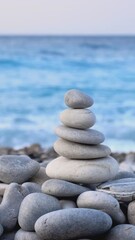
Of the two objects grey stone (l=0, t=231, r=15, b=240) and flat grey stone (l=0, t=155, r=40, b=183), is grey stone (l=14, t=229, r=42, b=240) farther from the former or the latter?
flat grey stone (l=0, t=155, r=40, b=183)

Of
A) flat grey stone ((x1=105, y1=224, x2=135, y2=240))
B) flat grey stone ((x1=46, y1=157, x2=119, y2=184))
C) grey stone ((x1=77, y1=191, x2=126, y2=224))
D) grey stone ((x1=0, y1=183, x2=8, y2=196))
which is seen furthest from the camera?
grey stone ((x1=0, y1=183, x2=8, y2=196))

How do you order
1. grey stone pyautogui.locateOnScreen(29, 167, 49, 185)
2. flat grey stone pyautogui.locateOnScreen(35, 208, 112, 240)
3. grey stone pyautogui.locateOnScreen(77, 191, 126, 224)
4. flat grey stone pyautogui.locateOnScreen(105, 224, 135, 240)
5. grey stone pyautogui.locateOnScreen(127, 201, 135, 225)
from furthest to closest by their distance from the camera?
grey stone pyautogui.locateOnScreen(29, 167, 49, 185) < grey stone pyautogui.locateOnScreen(127, 201, 135, 225) < grey stone pyautogui.locateOnScreen(77, 191, 126, 224) < flat grey stone pyautogui.locateOnScreen(105, 224, 135, 240) < flat grey stone pyautogui.locateOnScreen(35, 208, 112, 240)

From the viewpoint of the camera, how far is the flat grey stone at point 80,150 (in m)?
3.60

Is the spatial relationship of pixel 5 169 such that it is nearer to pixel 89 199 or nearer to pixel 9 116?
pixel 89 199

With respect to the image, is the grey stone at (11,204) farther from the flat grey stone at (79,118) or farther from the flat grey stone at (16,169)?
the flat grey stone at (79,118)

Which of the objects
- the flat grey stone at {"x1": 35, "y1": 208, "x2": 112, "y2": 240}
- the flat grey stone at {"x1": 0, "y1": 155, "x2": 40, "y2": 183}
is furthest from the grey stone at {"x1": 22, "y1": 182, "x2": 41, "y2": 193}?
the flat grey stone at {"x1": 35, "y1": 208, "x2": 112, "y2": 240}

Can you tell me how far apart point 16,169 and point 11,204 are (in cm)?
38

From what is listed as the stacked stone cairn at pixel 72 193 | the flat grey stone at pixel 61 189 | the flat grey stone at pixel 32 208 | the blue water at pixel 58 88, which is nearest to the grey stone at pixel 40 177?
the stacked stone cairn at pixel 72 193

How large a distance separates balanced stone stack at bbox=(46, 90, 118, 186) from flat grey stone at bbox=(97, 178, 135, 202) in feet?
0.27

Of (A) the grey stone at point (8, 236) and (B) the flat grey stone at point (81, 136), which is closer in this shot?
(A) the grey stone at point (8, 236)

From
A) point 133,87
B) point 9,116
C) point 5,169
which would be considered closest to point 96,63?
point 133,87

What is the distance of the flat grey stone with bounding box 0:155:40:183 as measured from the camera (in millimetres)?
3727

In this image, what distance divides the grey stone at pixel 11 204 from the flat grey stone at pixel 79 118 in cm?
57

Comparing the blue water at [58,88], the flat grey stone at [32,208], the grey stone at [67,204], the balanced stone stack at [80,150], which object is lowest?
the blue water at [58,88]
